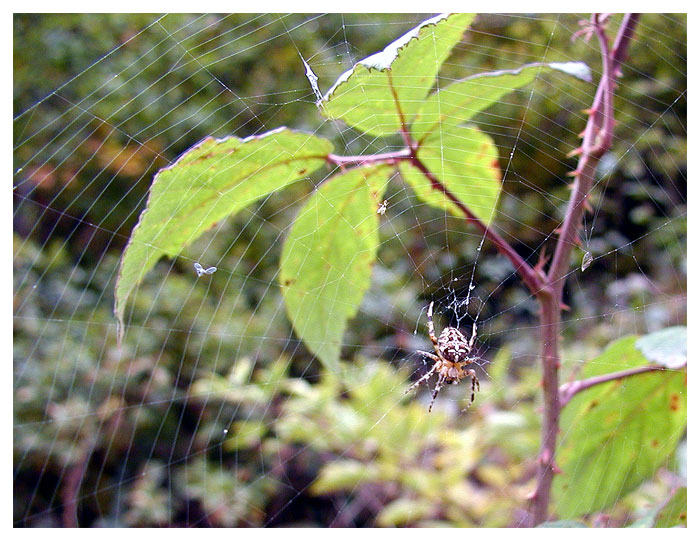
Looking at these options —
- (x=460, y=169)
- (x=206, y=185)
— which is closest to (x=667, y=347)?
(x=460, y=169)

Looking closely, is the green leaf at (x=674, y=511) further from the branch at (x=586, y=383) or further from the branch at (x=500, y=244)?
the branch at (x=500, y=244)

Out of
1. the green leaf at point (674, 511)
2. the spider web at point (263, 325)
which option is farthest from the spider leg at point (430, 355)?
the green leaf at point (674, 511)

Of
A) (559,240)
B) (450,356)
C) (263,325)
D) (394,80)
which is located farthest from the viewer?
(263,325)

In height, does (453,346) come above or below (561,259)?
below

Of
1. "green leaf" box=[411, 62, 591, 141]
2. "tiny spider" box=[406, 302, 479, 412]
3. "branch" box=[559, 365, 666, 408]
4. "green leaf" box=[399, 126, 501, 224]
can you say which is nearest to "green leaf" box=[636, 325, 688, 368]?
"branch" box=[559, 365, 666, 408]

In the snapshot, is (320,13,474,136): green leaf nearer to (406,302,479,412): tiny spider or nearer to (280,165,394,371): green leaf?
(280,165,394,371): green leaf

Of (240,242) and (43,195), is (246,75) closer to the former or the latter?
(240,242)

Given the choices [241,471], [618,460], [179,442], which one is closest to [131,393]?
[179,442]

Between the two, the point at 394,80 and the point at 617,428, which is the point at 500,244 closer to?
the point at 394,80
